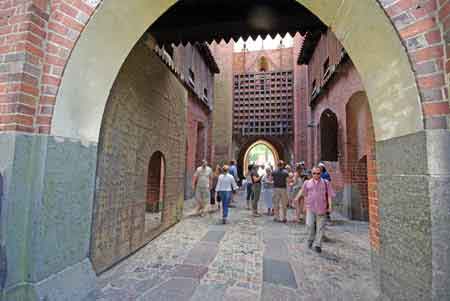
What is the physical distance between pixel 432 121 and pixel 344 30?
1052mm

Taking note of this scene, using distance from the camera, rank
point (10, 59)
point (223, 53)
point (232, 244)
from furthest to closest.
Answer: point (223, 53), point (232, 244), point (10, 59)

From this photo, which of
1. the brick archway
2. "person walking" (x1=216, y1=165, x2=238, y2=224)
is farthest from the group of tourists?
the brick archway

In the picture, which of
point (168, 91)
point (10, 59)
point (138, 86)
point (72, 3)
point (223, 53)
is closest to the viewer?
point (10, 59)

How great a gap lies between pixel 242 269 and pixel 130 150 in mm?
2240

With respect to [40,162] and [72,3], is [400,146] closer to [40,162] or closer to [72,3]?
[40,162]

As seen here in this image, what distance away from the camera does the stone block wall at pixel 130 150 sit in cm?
260

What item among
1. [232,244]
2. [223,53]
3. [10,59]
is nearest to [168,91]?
[10,59]

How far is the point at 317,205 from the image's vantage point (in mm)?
3590

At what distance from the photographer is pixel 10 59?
1617 millimetres

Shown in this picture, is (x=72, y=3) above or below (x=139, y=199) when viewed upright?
above

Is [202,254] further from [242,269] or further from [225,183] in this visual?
[225,183]

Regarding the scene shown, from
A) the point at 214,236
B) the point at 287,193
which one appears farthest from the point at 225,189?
the point at 287,193

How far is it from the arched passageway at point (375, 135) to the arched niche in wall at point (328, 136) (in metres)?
6.01

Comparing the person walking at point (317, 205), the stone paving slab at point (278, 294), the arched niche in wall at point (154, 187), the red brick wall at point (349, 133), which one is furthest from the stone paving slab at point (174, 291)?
the red brick wall at point (349, 133)
